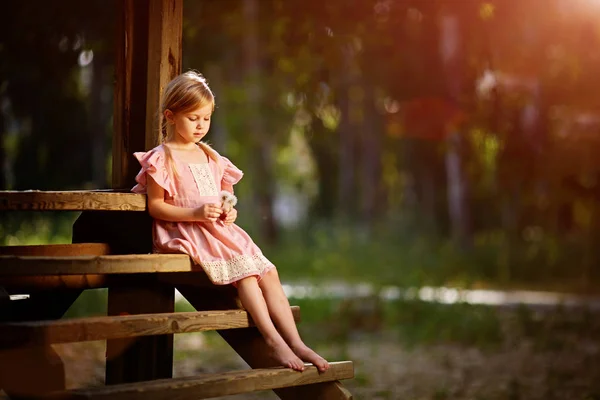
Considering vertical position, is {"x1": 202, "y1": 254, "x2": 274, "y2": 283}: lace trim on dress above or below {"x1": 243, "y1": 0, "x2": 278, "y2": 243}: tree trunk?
below

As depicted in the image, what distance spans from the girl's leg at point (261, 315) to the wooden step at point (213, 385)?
0.10 meters

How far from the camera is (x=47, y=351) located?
3586mm

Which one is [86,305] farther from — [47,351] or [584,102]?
→ [47,351]

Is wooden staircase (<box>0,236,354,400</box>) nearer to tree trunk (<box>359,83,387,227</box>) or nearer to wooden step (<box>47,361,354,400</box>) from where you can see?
wooden step (<box>47,361,354,400</box>)

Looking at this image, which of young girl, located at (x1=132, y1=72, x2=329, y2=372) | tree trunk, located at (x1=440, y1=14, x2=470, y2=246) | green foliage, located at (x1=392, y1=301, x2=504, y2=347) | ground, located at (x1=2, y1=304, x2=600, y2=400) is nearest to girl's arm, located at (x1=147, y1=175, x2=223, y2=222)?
young girl, located at (x1=132, y1=72, x2=329, y2=372)

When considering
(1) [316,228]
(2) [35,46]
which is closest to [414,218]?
(1) [316,228]

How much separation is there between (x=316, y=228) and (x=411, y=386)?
18728 millimetres

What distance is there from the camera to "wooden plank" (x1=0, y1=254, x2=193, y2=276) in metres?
3.76

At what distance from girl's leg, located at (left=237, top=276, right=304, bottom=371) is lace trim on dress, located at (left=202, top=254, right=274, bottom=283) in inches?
1.6

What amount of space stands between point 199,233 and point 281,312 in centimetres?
52

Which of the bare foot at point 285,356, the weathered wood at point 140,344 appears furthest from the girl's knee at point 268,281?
the weathered wood at point 140,344

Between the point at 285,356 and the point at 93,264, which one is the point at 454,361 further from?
the point at 93,264

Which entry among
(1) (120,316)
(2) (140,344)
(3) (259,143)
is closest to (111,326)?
(1) (120,316)

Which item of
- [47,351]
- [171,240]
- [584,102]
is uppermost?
[584,102]
